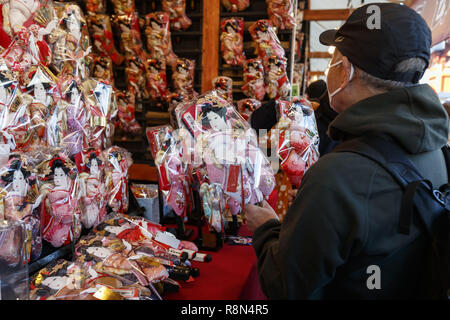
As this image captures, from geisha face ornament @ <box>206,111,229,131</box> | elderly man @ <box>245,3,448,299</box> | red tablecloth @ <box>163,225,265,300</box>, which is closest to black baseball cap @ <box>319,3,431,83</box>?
elderly man @ <box>245,3,448,299</box>

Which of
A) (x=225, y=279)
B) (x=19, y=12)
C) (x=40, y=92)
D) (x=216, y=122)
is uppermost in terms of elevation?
(x=19, y=12)

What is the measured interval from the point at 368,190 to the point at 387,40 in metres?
0.39

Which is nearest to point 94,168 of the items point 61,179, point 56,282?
point 61,179

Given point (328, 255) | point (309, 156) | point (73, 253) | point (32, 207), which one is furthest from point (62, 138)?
point (328, 255)

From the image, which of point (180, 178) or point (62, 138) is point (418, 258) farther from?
point (62, 138)

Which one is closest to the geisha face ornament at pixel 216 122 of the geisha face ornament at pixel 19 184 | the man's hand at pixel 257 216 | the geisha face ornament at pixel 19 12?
the man's hand at pixel 257 216

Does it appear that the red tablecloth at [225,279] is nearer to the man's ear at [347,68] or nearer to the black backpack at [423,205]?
the black backpack at [423,205]

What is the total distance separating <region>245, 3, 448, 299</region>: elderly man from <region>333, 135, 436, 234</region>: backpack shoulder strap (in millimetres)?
14

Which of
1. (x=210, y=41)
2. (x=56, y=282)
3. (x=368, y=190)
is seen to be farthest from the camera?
(x=210, y=41)

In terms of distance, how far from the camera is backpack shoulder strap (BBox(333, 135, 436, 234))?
0.78 metres

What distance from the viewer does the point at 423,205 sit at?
804mm

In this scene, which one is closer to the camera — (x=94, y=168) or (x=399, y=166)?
(x=399, y=166)

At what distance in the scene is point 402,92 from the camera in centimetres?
86

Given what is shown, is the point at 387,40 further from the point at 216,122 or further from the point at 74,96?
the point at 74,96
